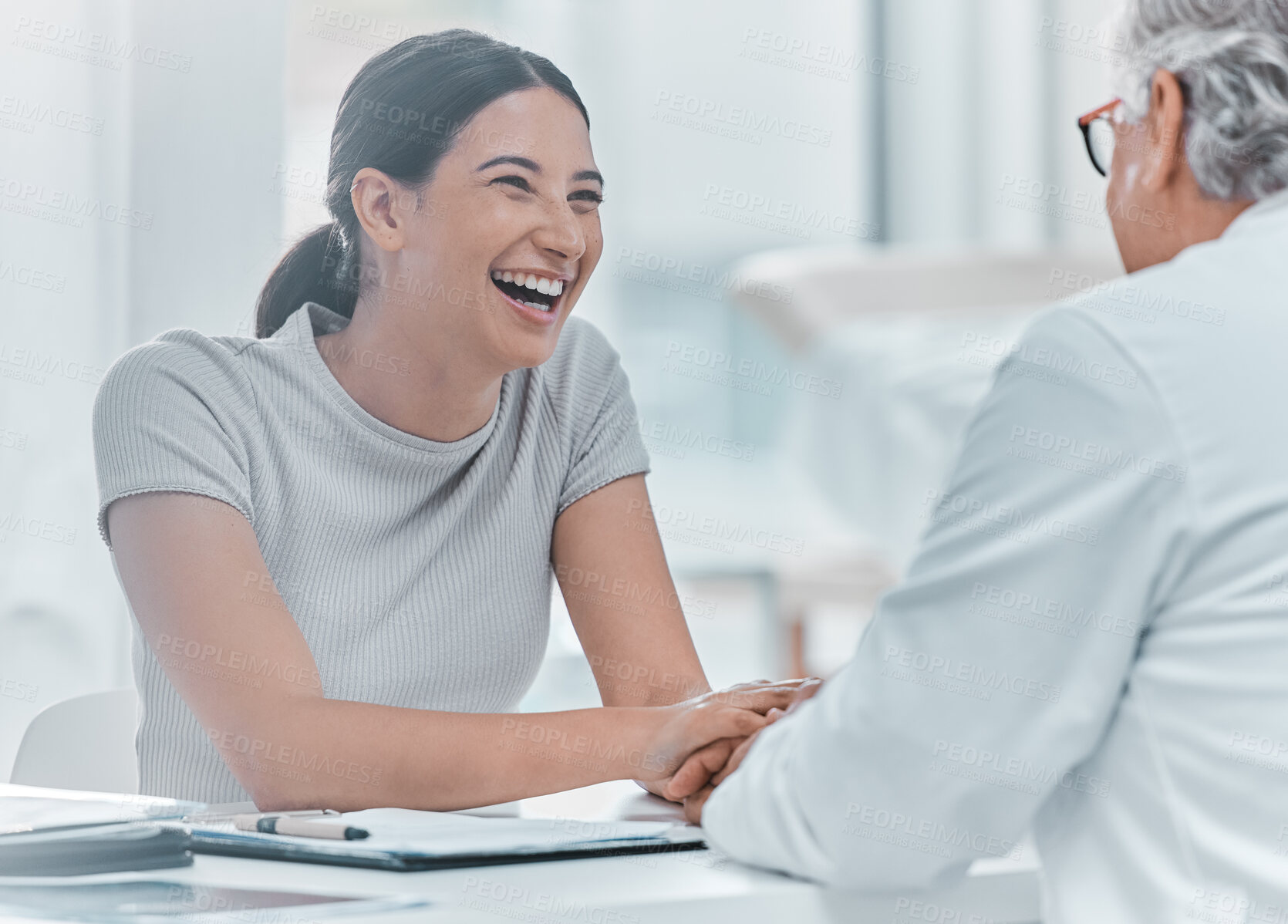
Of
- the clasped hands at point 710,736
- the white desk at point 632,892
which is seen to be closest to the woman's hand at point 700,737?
the clasped hands at point 710,736

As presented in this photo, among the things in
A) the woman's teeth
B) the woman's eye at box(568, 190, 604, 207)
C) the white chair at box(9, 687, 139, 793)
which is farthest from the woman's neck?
the white chair at box(9, 687, 139, 793)

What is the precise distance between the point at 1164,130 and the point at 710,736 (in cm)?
56

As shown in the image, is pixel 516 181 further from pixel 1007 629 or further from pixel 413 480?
pixel 1007 629

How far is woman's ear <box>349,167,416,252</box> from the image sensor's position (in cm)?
133

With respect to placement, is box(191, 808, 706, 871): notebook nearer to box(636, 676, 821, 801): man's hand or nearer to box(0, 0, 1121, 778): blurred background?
box(636, 676, 821, 801): man's hand

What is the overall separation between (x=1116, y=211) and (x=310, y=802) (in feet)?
2.50

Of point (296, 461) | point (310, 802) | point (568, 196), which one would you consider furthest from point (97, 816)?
point (568, 196)

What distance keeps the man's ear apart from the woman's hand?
504mm

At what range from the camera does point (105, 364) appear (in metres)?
1.67

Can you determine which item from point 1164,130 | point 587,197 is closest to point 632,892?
point 1164,130

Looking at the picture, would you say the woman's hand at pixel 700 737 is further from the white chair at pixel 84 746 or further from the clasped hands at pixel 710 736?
the white chair at pixel 84 746

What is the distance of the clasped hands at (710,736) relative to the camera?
995 mm

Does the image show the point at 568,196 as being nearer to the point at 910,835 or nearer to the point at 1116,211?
the point at 1116,211

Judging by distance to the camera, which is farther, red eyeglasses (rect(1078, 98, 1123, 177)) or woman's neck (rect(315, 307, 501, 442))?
woman's neck (rect(315, 307, 501, 442))
